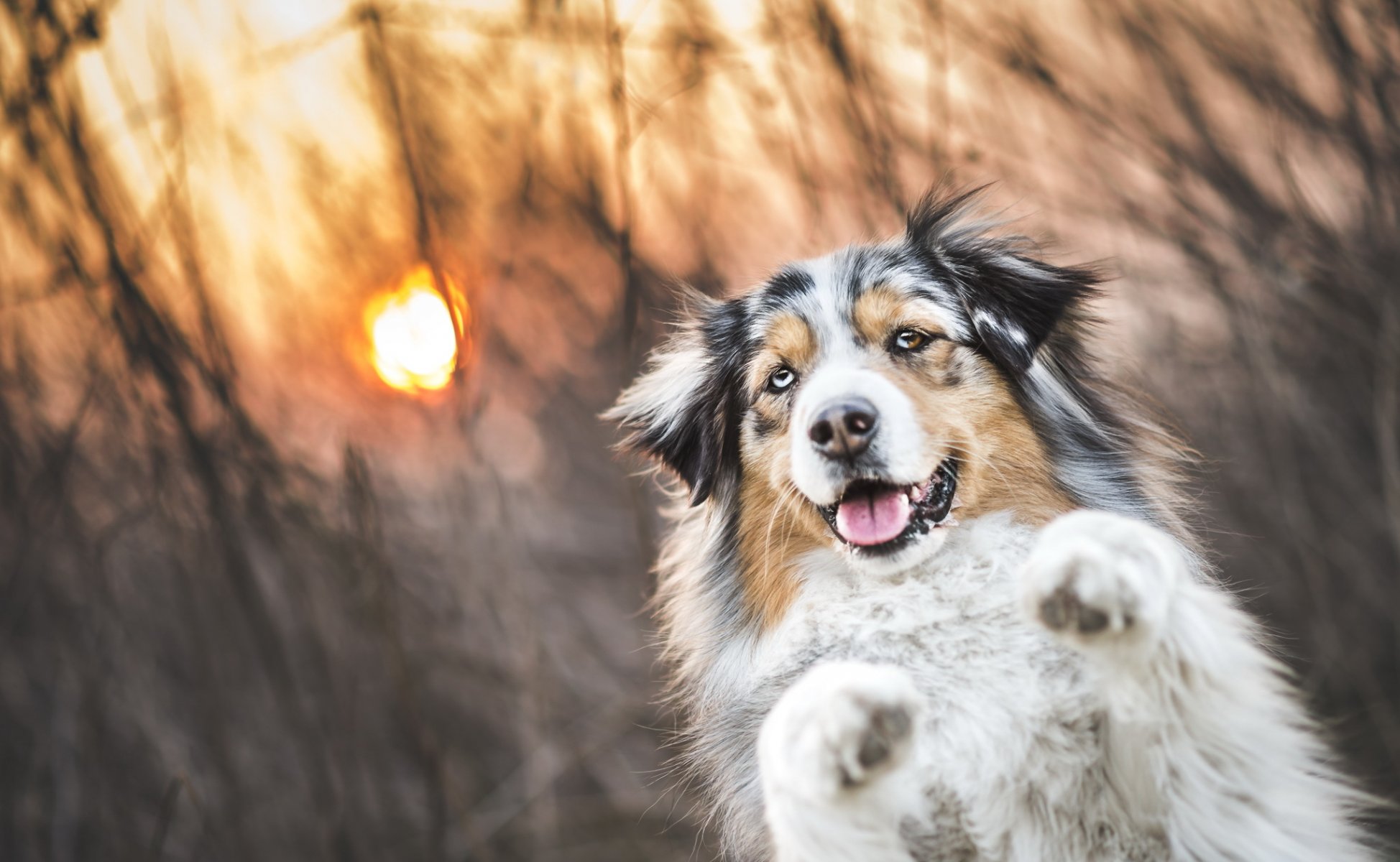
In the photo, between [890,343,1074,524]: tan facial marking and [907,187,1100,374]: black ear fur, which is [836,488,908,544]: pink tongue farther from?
[907,187,1100,374]: black ear fur

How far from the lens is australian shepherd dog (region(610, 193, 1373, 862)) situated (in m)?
1.73

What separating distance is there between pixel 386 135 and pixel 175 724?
3693 millimetres

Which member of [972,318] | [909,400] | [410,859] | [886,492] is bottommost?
[410,859]

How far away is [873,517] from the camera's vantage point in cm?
231

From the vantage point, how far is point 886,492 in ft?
7.61

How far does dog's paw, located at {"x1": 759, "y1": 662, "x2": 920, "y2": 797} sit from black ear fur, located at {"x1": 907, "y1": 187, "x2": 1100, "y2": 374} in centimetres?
120

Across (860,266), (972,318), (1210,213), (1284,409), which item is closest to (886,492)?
(972,318)

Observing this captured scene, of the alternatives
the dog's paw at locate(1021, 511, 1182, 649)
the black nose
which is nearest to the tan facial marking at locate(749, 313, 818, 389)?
the black nose

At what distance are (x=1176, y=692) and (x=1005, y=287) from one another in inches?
49.6

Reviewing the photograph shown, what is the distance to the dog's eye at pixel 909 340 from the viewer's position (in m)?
2.56

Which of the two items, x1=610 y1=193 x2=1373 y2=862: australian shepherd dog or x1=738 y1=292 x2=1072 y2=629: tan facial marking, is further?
x1=738 y1=292 x2=1072 y2=629: tan facial marking

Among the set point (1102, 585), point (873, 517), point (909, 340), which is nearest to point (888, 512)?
point (873, 517)

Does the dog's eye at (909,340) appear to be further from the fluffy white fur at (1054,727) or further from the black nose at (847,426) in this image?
the fluffy white fur at (1054,727)

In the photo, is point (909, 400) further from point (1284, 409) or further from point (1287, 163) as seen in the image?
point (1284, 409)
